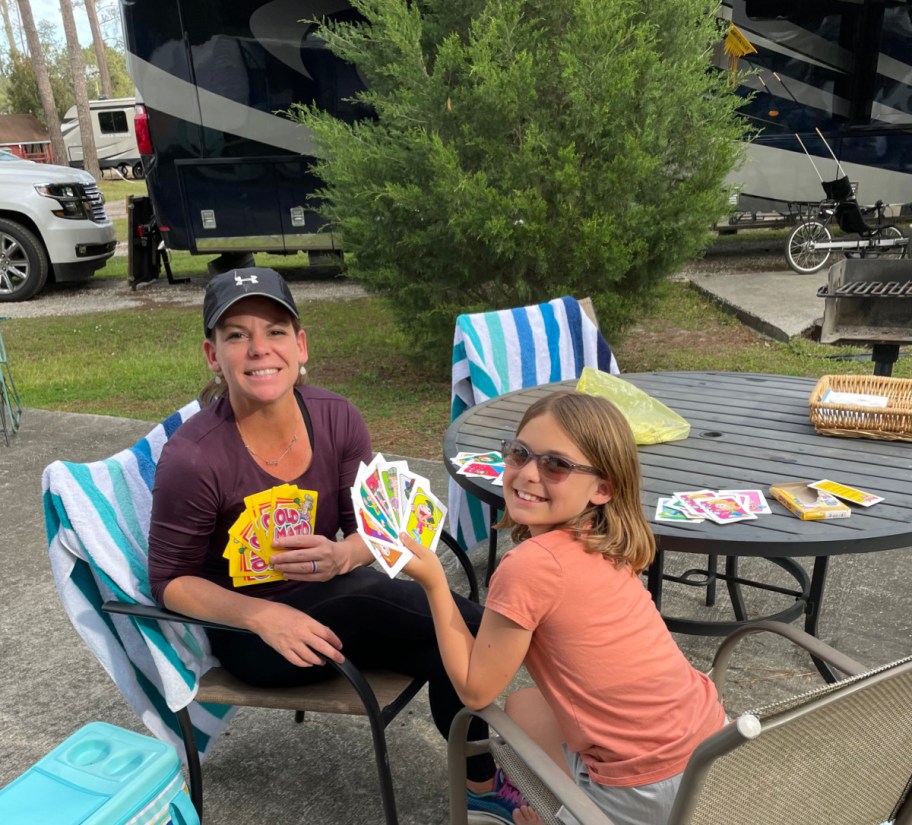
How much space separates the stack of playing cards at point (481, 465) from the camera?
228 centimetres

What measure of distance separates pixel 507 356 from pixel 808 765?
2.58 metres

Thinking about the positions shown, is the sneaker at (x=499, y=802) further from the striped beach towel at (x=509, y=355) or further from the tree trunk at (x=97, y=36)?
the tree trunk at (x=97, y=36)

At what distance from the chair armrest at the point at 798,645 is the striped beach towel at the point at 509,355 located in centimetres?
153

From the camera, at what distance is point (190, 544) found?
6.23 ft

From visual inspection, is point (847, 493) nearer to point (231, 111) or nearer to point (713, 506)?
point (713, 506)

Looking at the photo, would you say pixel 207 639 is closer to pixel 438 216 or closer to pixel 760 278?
pixel 438 216

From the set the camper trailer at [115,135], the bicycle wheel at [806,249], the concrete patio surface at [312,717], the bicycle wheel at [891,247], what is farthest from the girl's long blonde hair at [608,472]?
the camper trailer at [115,135]

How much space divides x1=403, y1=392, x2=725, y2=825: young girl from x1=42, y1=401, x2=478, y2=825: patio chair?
43 cm

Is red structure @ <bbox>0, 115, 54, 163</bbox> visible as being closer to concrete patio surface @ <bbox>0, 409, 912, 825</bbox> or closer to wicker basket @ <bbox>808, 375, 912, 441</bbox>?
concrete patio surface @ <bbox>0, 409, 912, 825</bbox>

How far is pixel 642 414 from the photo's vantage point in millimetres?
2572

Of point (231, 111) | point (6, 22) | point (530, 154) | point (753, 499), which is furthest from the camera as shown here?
point (6, 22)

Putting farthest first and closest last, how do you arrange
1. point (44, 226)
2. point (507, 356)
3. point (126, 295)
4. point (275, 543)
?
1. point (126, 295)
2. point (44, 226)
3. point (507, 356)
4. point (275, 543)

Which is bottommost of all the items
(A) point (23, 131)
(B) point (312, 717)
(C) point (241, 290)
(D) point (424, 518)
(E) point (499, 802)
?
(B) point (312, 717)

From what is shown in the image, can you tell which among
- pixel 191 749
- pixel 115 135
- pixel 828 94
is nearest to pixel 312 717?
pixel 191 749
